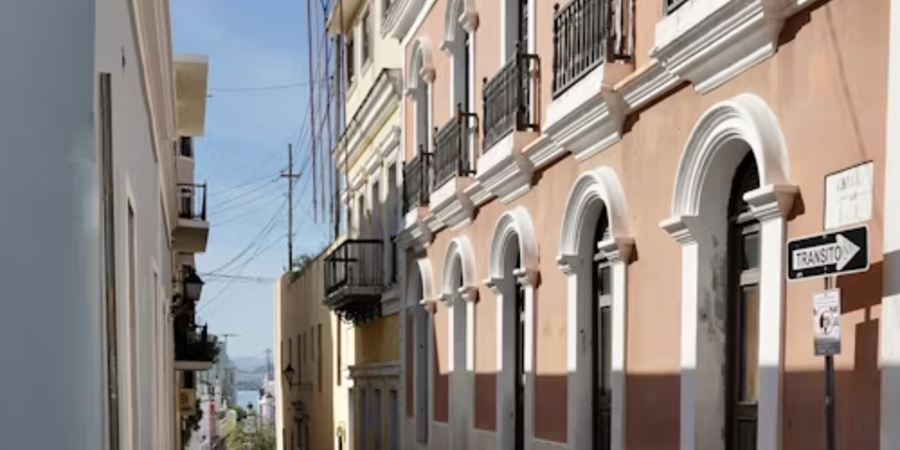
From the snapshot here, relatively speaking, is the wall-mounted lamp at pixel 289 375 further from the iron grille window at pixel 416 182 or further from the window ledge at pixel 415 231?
the iron grille window at pixel 416 182

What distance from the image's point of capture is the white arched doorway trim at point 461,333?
13812 millimetres

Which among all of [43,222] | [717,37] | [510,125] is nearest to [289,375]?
[510,125]

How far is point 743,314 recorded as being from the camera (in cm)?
685

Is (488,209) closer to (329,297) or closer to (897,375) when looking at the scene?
(897,375)

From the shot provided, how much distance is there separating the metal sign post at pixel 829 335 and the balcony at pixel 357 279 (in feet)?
51.7

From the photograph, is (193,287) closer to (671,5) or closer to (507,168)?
(507,168)

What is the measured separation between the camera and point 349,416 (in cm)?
2445

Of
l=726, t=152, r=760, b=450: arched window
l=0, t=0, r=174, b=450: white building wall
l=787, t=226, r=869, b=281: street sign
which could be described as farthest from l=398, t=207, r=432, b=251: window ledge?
l=0, t=0, r=174, b=450: white building wall

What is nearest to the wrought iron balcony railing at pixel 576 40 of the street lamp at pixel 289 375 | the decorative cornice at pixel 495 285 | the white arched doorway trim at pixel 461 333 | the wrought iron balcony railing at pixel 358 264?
the decorative cornice at pixel 495 285

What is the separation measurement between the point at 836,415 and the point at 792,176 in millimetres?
1315

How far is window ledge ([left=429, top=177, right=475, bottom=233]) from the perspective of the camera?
45.0ft

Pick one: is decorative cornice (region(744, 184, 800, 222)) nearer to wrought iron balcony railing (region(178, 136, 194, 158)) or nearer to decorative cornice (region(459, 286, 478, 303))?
decorative cornice (region(459, 286, 478, 303))

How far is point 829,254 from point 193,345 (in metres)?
21.1

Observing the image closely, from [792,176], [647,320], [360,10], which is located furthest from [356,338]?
[792,176]
